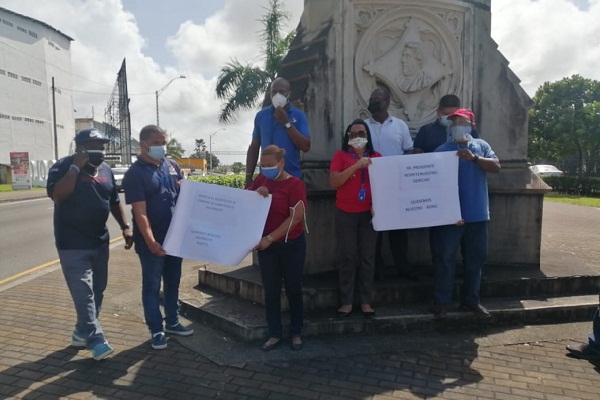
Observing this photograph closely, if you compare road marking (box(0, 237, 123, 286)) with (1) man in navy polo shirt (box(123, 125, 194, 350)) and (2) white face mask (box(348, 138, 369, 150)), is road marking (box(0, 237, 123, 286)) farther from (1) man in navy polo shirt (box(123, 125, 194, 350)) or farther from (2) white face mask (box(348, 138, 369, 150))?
(2) white face mask (box(348, 138, 369, 150))

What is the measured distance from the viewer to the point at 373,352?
13.2ft

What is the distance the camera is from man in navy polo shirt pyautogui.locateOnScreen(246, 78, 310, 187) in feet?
13.9

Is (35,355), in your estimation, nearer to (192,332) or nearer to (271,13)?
(192,332)

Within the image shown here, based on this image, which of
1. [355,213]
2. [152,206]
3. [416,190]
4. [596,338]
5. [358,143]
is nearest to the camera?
[596,338]

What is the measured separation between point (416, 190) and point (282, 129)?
1.39 metres

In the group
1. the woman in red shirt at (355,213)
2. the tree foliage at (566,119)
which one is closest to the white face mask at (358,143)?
the woman in red shirt at (355,213)

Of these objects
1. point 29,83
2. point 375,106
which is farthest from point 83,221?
point 29,83

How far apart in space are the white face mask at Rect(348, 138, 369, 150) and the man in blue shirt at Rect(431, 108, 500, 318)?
839mm

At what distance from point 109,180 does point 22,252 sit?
19.5ft

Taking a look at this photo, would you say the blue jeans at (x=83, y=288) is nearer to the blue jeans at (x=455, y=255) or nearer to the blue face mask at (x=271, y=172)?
the blue face mask at (x=271, y=172)

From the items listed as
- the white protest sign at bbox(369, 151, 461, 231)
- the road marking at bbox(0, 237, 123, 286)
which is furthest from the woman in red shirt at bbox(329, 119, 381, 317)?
the road marking at bbox(0, 237, 123, 286)

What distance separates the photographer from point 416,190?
14.4 feet

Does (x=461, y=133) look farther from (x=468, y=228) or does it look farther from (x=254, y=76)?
(x=254, y=76)

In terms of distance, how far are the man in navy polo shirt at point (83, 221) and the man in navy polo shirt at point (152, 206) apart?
265 mm
